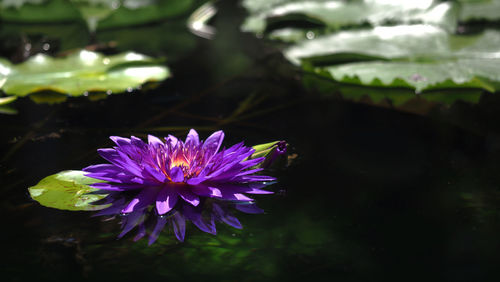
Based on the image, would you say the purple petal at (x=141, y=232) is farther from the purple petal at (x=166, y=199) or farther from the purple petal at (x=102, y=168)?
the purple petal at (x=102, y=168)

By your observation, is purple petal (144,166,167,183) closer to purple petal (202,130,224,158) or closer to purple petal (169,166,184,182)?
purple petal (169,166,184,182)

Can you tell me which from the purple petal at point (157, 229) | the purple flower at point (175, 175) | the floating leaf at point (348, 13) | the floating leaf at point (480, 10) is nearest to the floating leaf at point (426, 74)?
the floating leaf at point (348, 13)

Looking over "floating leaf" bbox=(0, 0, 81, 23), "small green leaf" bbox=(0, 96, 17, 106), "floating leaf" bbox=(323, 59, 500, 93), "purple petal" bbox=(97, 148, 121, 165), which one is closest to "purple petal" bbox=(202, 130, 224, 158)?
"purple petal" bbox=(97, 148, 121, 165)

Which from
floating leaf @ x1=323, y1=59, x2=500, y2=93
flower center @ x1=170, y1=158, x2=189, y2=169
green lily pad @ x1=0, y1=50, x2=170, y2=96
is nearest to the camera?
flower center @ x1=170, y1=158, x2=189, y2=169

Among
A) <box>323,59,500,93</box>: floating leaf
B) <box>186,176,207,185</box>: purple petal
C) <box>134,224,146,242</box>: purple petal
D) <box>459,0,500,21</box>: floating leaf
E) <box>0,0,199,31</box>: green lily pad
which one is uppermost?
<box>0,0,199,31</box>: green lily pad

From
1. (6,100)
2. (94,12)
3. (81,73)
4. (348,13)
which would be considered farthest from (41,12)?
(348,13)
